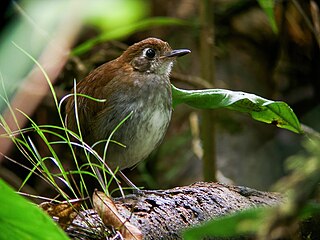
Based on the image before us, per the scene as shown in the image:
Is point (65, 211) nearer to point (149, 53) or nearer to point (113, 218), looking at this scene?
point (113, 218)

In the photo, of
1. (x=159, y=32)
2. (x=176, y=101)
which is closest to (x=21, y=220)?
(x=176, y=101)

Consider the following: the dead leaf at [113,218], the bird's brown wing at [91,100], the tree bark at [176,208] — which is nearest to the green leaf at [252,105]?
the tree bark at [176,208]

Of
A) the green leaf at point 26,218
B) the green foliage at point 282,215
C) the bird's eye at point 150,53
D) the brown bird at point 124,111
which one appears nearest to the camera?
the green foliage at point 282,215

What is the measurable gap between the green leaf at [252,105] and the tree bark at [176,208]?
27cm

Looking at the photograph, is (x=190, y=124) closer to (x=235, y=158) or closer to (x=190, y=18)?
(x=235, y=158)

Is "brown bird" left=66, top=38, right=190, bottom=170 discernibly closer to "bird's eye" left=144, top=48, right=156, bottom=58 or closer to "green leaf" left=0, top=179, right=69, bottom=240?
"bird's eye" left=144, top=48, right=156, bottom=58

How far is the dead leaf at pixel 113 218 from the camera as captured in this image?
156 cm

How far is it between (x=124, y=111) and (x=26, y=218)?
7.43 ft

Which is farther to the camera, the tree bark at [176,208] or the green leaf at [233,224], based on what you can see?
the tree bark at [176,208]

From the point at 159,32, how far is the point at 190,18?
291 mm

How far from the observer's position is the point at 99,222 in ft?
5.62

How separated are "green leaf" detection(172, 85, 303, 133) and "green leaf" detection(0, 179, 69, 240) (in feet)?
4.06

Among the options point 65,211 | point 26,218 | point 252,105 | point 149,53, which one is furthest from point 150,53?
point 26,218

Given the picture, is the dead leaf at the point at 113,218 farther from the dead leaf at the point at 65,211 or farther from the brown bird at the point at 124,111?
the brown bird at the point at 124,111
